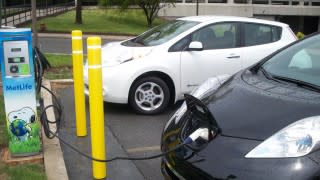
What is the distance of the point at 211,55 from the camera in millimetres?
6918

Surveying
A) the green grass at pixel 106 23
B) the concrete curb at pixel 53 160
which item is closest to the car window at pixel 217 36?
the concrete curb at pixel 53 160

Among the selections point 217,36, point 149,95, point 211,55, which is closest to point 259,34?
point 217,36

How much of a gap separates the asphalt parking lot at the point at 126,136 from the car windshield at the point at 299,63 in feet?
4.96

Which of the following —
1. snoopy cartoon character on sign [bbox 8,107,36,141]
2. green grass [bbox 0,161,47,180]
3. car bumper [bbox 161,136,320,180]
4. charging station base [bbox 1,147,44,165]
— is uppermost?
car bumper [bbox 161,136,320,180]

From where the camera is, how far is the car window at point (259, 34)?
23.8 ft

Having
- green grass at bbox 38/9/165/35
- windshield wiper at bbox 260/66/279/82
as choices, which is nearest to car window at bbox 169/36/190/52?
windshield wiper at bbox 260/66/279/82

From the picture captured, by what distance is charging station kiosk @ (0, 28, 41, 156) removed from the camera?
4414mm

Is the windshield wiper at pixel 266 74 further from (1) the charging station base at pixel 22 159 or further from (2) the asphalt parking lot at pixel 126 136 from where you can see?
(1) the charging station base at pixel 22 159

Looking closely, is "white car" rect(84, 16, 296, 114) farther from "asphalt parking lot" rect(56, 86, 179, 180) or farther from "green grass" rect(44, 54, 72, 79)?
"green grass" rect(44, 54, 72, 79)

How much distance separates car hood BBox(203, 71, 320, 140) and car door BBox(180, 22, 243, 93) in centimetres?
313

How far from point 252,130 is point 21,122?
8.20ft

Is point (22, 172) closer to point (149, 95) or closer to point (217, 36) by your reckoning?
point (149, 95)

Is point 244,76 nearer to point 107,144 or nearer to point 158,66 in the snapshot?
point 107,144

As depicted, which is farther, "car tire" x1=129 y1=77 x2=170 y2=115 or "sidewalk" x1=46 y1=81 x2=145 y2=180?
"car tire" x1=129 y1=77 x2=170 y2=115
